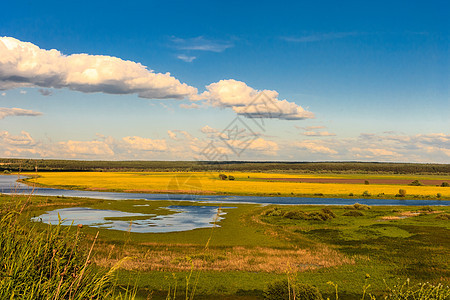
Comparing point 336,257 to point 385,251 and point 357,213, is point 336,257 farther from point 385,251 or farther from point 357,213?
point 357,213

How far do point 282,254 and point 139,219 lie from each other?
2260 cm

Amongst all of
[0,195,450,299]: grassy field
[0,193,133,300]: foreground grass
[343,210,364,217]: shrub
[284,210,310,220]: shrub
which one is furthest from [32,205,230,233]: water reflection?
[0,193,133,300]: foreground grass

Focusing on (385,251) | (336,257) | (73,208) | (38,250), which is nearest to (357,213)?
(385,251)

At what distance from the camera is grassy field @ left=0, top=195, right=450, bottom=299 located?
18312 mm

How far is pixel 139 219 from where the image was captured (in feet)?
140

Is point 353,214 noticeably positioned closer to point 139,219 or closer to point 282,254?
point 282,254

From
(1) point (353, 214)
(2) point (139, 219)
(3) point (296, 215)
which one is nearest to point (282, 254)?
(3) point (296, 215)

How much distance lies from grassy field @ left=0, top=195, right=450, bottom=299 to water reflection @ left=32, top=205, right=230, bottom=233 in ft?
9.16

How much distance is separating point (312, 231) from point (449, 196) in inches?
2336

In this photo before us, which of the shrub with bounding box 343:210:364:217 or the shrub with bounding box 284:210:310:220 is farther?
the shrub with bounding box 343:210:364:217

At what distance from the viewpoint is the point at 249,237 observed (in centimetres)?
3238

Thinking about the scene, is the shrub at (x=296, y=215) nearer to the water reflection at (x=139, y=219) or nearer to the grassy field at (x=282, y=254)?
the grassy field at (x=282, y=254)

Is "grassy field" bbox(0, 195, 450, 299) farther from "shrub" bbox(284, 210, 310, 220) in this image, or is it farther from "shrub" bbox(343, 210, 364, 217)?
"shrub" bbox(343, 210, 364, 217)

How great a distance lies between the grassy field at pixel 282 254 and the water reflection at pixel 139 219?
9.16ft
